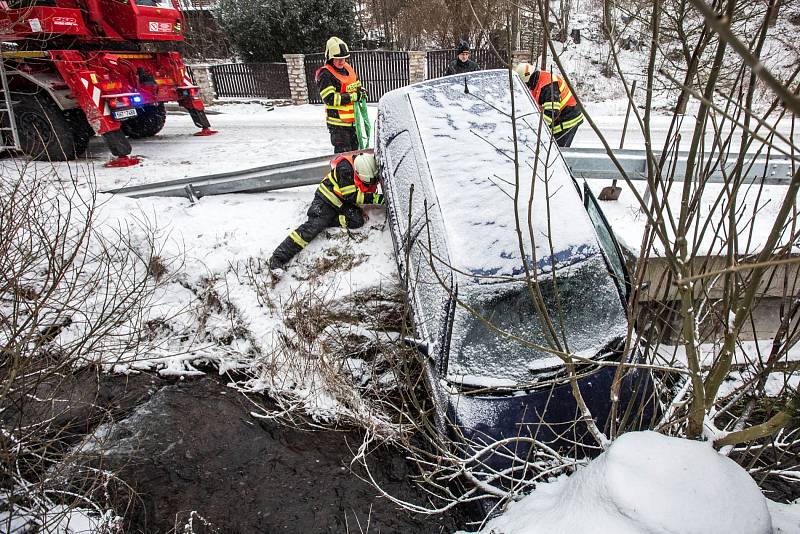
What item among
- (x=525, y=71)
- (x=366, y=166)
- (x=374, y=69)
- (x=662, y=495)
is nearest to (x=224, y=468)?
(x=366, y=166)

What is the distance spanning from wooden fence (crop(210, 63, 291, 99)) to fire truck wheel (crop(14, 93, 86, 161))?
7013 millimetres

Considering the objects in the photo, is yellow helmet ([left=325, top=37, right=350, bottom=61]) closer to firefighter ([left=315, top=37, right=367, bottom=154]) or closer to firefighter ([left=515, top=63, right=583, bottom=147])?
firefighter ([left=315, top=37, right=367, bottom=154])

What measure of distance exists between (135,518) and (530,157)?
347 centimetres

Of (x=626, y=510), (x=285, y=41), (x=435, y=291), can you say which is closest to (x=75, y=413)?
(x=435, y=291)

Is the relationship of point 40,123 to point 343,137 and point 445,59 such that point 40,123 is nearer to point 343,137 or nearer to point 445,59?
point 343,137

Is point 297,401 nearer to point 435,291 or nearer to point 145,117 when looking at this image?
point 435,291

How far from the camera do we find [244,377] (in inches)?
156

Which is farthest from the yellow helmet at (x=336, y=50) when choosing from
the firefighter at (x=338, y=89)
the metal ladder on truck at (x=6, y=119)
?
the metal ladder on truck at (x=6, y=119)

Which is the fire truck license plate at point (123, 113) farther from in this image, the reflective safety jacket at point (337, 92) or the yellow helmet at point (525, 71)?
the yellow helmet at point (525, 71)


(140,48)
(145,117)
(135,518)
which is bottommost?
(135,518)

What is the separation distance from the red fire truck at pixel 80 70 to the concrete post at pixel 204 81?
193 inches

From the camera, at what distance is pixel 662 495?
1340mm

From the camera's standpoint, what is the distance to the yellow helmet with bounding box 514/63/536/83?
4.41 meters

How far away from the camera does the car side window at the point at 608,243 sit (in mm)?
2695
